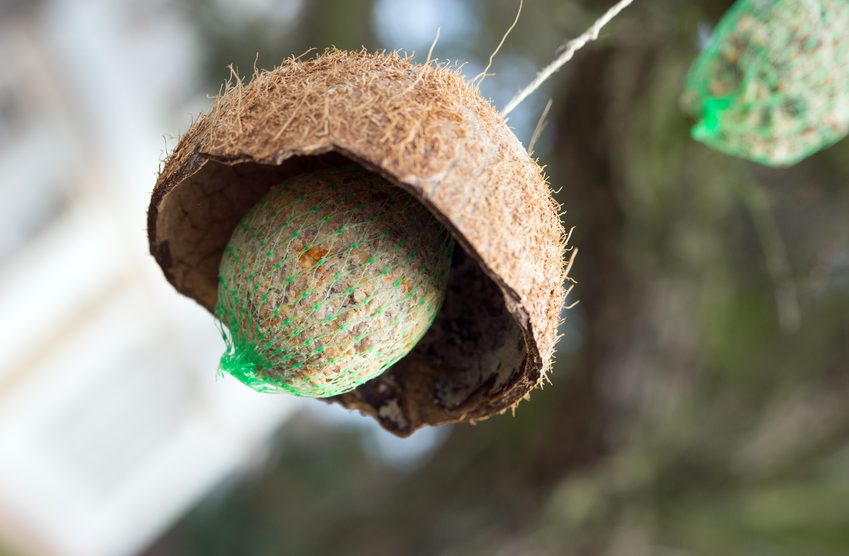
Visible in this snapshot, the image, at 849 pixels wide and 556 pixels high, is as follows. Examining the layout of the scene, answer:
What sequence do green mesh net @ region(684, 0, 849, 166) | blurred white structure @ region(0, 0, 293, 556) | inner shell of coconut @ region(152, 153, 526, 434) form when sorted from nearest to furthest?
inner shell of coconut @ region(152, 153, 526, 434), green mesh net @ region(684, 0, 849, 166), blurred white structure @ region(0, 0, 293, 556)

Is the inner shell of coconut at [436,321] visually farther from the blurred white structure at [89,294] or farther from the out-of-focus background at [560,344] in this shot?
the blurred white structure at [89,294]

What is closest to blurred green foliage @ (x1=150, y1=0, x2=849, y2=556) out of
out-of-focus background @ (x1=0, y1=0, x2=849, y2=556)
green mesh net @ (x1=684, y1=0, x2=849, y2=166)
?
out-of-focus background @ (x1=0, y1=0, x2=849, y2=556)

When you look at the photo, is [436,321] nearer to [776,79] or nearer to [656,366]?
[776,79]

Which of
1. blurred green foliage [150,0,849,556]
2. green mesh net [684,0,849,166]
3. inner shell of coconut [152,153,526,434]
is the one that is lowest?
blurred green foliage [150,0,849,556]

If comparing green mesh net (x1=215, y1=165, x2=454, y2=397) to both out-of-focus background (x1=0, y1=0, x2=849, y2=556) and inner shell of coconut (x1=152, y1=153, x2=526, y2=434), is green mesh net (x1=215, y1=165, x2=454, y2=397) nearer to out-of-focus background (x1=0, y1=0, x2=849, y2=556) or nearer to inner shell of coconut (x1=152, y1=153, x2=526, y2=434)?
inner shell of coconut (x1=152, y1=153, x2=526, y2=434)

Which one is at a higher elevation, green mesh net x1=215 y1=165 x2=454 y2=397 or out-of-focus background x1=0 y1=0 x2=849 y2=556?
green mesh net x1=215 y1=165 x2=454 y2=397

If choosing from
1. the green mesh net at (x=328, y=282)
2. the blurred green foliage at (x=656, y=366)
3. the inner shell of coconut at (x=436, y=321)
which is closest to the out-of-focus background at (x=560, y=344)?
the blurred green foliage at (x=656, y=366)

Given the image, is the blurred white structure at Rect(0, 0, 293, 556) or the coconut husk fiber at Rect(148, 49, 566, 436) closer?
the coconut husk fiber at Rect(148, 49, 566, 436)

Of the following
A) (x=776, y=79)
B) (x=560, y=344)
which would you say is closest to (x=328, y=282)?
(x=776, y=79)
